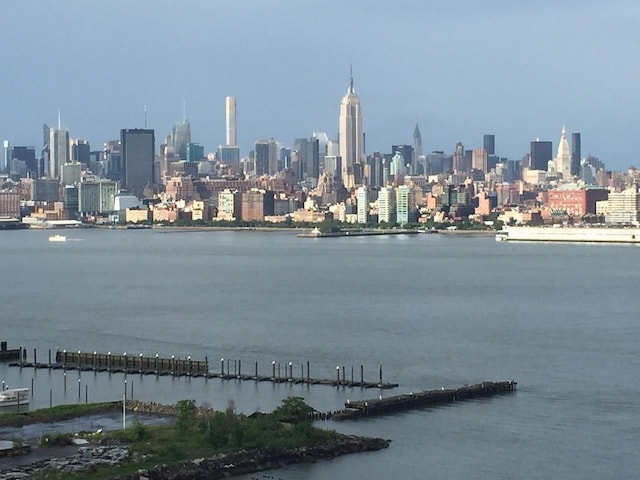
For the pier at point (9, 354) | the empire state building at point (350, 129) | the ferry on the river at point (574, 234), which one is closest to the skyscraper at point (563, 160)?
the empire state building at point (350, 129)

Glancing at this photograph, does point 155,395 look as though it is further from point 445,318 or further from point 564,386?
point 445,318

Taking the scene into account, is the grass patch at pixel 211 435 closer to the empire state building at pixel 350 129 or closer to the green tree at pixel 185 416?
the green tree at pixel 185 416

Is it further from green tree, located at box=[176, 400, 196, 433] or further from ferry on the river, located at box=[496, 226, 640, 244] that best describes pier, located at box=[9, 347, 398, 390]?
ferry on the river, located at box=[496, 226, 640, 244]

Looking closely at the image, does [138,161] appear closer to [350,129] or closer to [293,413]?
[350,129]

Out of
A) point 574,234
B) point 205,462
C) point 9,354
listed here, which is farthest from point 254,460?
point 574,234

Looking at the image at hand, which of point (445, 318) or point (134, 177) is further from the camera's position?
point (134, 177)

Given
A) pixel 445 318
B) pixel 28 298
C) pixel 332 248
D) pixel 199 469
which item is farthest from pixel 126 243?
pixel 199 469

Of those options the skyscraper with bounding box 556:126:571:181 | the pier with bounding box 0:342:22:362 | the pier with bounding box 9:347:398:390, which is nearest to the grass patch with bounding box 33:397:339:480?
the pier with bounding box 9:347:398:390
